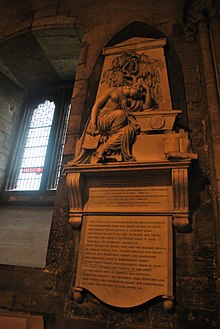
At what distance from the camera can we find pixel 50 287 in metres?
2.53

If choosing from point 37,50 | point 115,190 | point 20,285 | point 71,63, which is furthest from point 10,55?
point 20,285

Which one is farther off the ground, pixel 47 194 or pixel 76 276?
pixel 47 194

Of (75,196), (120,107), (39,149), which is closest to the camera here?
→ (75,196)

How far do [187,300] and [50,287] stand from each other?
1326 mm

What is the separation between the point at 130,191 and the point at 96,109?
1124 millimetres

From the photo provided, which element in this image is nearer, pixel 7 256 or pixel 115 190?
pixel 115 190

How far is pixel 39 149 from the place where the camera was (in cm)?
555

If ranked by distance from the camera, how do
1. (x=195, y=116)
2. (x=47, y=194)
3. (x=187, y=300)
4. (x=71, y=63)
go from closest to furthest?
1. (x=187, y=300)
2. (x=195, y=116)
3. (x=47, y=194)
4. (x=71, y=63)

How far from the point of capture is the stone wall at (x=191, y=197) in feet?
7.03

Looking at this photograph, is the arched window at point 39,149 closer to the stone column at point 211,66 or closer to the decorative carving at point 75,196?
the decorative carving at point 75,196

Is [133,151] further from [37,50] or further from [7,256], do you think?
[37,50]

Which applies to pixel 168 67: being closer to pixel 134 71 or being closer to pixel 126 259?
pixel 134 71

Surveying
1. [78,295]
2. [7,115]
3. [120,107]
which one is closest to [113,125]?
[120,107]

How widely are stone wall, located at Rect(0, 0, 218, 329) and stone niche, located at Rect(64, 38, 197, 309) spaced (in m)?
0.13
